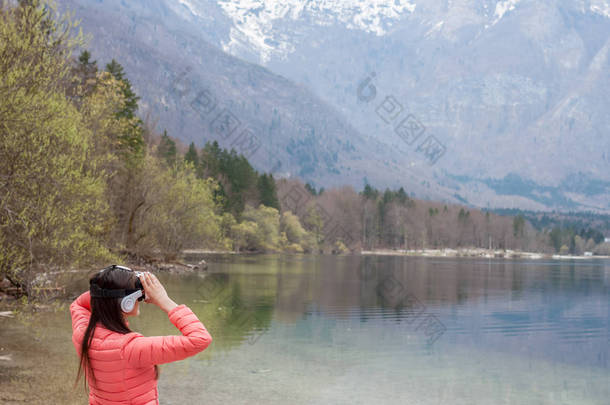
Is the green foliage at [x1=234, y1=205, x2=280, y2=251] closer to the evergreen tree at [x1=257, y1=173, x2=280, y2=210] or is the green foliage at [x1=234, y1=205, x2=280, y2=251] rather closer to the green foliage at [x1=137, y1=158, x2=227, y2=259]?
the evergreen tree at [x1=257, y1=173, x2=280, y2=210]

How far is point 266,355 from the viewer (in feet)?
64.5

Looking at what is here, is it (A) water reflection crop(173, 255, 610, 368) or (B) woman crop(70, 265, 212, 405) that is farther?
(A) water reflection crop(173, 255, 610, 368)

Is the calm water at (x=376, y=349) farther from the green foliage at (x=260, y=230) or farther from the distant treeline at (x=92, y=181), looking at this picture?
the green foliage at (x=260, y=230)

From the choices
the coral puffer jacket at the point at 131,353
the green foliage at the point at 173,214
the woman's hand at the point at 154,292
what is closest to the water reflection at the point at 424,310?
the green foliage at the point at 173,214

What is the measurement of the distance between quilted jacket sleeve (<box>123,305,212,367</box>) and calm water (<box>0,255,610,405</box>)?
9.41 metres

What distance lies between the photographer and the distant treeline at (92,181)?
13.7m

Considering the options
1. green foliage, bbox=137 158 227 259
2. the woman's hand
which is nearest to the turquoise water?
green foliage, bbox=137 158 227 259

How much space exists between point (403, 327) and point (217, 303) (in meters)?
10.8

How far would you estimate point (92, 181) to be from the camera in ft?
67.7

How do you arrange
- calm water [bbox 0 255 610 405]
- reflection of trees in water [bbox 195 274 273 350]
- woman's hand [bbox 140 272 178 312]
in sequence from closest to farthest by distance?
woman's hand [bbox 140 272 178 312]
calm water [bbox 0 255 610 405]
reflection of trees in water [bbox 195 274 273 350]

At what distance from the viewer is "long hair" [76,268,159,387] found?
183 inches

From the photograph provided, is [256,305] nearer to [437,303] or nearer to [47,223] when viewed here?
[437,303]

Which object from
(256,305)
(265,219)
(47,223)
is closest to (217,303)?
(256,305)

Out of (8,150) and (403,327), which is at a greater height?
(8,150)
